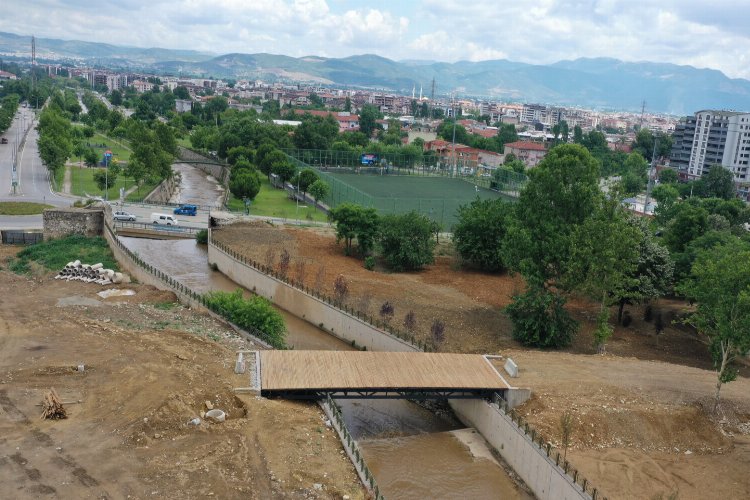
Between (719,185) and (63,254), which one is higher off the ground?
(719,185)

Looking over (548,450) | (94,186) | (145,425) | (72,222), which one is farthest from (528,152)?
(145,425)

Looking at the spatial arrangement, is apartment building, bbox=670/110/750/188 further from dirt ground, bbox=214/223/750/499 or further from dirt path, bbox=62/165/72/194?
dirt path, bbox=62/165/72/194

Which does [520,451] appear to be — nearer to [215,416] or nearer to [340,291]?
[215,416]

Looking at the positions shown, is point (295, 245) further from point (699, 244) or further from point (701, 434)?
point (701, 434)

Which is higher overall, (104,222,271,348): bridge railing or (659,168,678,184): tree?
(659,168,678,184): tree

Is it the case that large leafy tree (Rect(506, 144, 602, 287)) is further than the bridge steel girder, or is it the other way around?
large leafy tree (Rect(506, 144, 602, 287))

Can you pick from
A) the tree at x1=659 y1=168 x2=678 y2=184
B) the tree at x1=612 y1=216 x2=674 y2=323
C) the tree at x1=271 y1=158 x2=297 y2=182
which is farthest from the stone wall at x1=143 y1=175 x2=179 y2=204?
the tree at x1=659 y1=168 x2=678 y2=184
